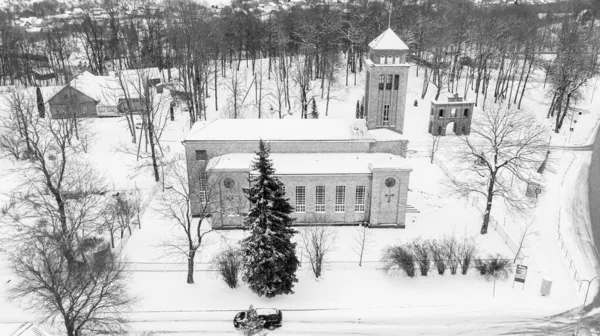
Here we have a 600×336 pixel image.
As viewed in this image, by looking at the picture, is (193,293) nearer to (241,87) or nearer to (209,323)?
(209,323)

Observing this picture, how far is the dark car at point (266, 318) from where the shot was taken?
25.7m

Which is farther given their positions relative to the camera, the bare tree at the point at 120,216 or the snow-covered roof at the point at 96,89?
the snow-covered roof at the point at 96,89

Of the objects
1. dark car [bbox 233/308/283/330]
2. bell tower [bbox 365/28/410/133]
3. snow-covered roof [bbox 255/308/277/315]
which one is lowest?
dark car [bbox 233/308/283/330]

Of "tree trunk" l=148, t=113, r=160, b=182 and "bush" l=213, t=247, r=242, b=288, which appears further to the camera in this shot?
"tree trunk" l=148, t=113, r=160, b=182

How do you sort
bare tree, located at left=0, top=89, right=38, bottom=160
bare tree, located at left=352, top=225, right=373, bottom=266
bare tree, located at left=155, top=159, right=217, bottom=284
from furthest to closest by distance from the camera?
1. bare tree, located at left=0, top=89, right=38, bottom=160
2. bare tree, located at left=352, top=225, right=373, bottom=266
3. bare tree, located at left=155, top=159, right=217, bottom=284

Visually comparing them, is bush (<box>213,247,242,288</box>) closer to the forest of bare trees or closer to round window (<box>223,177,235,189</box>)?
round window (<box>223,177,235,189</box>)

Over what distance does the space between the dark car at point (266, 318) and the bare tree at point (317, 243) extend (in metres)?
4.81

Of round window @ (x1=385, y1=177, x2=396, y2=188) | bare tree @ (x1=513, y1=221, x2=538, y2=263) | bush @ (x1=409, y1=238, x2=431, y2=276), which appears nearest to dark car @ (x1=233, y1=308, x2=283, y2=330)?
bush @ (x1=409, y1=238, x2=431, y2=276)

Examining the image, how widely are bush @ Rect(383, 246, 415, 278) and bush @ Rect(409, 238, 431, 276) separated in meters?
0.35

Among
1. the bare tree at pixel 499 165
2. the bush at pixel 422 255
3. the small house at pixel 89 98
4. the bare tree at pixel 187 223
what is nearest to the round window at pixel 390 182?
the bare tree at pixel 499 165

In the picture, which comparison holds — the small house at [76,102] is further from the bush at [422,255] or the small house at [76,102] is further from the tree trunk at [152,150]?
the bush at [422,255]

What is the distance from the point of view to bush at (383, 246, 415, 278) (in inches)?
1177

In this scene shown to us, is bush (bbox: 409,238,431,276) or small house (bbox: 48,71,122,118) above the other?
small house (bbox: 48,71,122,118)

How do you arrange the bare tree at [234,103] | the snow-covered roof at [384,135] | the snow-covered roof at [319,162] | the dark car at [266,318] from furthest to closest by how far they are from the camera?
the bare tree at [234,103] < the snow-covered roof at [384,135] < the snow-covered roof at [319,162] < the dark car at [266,318]
